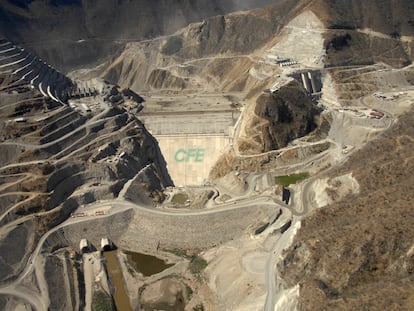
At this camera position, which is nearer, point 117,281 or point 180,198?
point 117,281

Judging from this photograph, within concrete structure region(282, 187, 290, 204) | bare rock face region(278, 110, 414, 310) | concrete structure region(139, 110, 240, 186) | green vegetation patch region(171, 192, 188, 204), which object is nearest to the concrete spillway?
concrete structure region(139, 110, 240, 186)

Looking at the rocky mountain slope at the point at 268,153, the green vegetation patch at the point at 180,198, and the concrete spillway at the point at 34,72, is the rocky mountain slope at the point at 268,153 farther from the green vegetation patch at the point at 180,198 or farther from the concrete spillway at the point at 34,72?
the concrete spillway at the point at 34,72

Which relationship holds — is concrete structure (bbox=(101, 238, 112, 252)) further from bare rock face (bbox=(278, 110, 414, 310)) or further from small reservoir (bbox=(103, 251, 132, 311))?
bare rock face (bbox=(278, 110, 414, 310))

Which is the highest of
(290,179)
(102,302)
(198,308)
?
(290,179)

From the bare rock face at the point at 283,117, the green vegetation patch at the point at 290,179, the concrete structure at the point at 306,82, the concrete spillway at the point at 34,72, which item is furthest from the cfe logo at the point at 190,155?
the concrete structure at the point at 306,82

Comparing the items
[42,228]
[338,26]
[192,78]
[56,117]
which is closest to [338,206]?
[42,228]

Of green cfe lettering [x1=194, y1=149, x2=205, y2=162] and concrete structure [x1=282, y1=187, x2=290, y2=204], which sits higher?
green cfe lettering [x1=194, y1=149, x2=205, y2=162]

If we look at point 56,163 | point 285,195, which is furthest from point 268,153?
point 56,163

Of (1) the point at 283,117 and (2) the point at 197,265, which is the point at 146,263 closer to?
(2) the point at 197,265
